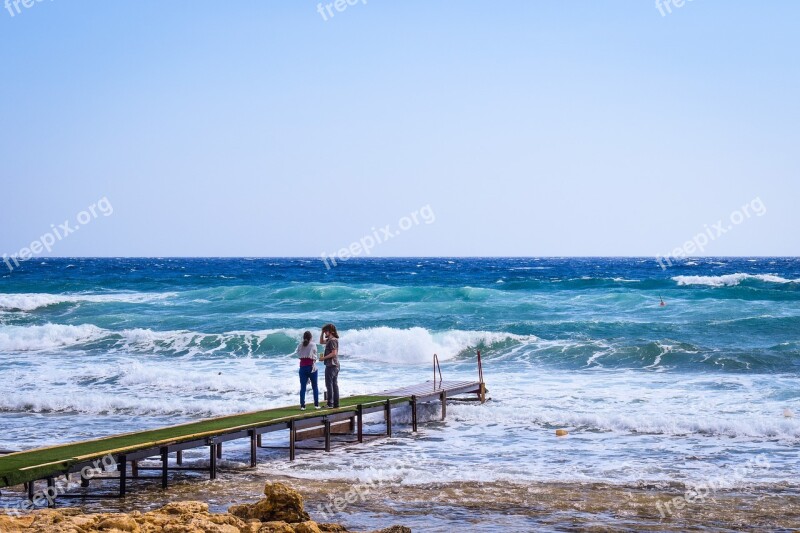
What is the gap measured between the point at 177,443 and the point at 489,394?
10059 mm

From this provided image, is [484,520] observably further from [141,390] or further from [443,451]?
[141,390]

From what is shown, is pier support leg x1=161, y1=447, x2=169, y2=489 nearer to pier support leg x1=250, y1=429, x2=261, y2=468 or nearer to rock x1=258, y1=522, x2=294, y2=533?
pier support leg x1=250, y1=429, x2=261, y2=468

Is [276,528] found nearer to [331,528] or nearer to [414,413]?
[331,528]

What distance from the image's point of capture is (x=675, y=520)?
10102mm

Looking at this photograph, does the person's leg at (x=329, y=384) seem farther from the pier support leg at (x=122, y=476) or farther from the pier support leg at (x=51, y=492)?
the pier support leg at (x=51, y=492)

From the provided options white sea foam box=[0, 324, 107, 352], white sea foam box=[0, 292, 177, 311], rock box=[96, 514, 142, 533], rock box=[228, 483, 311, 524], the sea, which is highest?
white sea foam box=[0, 292, 177, 311]

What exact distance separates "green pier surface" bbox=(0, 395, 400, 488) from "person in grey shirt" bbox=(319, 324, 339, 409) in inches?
10.2

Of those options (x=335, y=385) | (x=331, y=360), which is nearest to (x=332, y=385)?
(x=335, y=385)

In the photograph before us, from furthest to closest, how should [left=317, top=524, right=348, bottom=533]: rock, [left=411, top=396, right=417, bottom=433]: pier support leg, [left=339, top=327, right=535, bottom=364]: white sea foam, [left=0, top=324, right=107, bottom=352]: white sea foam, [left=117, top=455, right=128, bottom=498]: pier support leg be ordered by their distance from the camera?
[left=0, top=324, right=107, bottom=352]: white sea foam, [left=339, top=327, right=535, bottom=364]: white sea foam, [left=411, top=396, right=417, bottom=433]: pier support leg, [left=117, top=455, right=128, bottom=498]: pier support leg, [left=317, top=524, right=348, bottom=533]: rock

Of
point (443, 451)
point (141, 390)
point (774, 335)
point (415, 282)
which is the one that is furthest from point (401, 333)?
point (415, 282)

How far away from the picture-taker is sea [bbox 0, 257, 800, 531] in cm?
1138

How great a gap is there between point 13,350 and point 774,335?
27915 mm

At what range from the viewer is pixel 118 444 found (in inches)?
481

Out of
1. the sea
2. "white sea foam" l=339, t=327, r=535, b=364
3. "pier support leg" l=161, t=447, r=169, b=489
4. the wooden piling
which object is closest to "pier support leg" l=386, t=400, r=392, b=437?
the sea
